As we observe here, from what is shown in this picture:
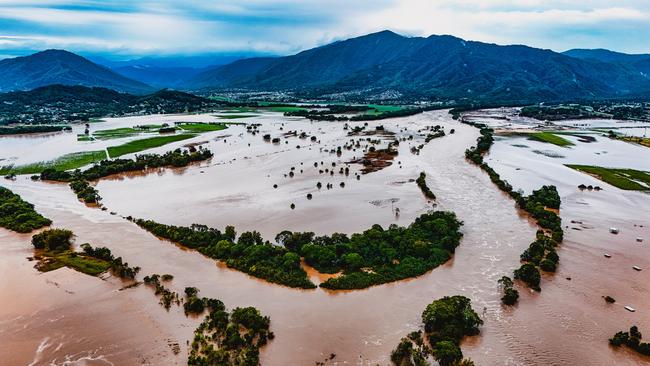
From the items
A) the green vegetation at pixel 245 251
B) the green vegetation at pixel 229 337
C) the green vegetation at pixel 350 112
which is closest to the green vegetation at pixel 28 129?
the green vegetation at pixel 350 112

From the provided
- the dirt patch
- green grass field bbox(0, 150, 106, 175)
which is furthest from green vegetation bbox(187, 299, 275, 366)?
green grass field bbox(0, 150, 106, 175)

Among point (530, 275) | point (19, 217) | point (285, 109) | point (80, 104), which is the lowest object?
point (530, 275)

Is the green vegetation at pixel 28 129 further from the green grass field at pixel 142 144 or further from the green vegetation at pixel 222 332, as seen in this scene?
the green vegetation at pixel 222 332

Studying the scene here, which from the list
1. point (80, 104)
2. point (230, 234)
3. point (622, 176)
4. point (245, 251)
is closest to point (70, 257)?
point (230, 234)

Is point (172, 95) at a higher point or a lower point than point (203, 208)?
higher

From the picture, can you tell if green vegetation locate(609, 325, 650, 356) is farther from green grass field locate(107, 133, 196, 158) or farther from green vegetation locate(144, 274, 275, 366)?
green grass field locate(107, 133, 196, 158)

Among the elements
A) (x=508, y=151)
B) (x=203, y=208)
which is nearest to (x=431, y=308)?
(x=203, y=208)

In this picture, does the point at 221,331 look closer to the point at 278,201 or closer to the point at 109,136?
the point at 278,201

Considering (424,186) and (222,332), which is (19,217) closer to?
(222,332)
